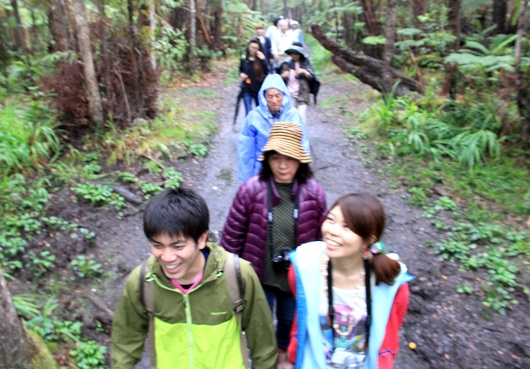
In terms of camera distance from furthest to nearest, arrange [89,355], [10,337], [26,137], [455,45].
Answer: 1. [455,45]
2. [26,137]
3. [89,355]
4. [10,337]

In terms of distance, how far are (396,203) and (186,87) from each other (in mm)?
8717

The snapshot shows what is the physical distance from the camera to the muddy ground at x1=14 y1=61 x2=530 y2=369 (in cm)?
396

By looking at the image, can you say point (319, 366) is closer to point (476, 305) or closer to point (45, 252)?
point (476, 305)

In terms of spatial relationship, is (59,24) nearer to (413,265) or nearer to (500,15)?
(413,265)

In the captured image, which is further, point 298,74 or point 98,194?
point 298,74

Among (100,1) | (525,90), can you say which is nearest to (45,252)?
(100,1)

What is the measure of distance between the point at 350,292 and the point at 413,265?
3.35 metres

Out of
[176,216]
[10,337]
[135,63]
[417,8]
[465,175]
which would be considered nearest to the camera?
[176,216]

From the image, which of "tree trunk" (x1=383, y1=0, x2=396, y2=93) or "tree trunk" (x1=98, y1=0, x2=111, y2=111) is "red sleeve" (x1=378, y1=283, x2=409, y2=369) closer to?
"tree trunk" (x1=98, y1=0, x2=111, y2=111)

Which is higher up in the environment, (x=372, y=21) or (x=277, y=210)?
(x=372, y=21)

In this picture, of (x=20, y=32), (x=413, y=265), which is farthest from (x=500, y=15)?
(x=20, y=32)

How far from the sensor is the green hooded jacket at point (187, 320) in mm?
2010

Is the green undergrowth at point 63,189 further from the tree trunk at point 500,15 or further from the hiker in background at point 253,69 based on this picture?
the tree trunk at point 500,15

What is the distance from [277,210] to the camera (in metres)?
2.97
